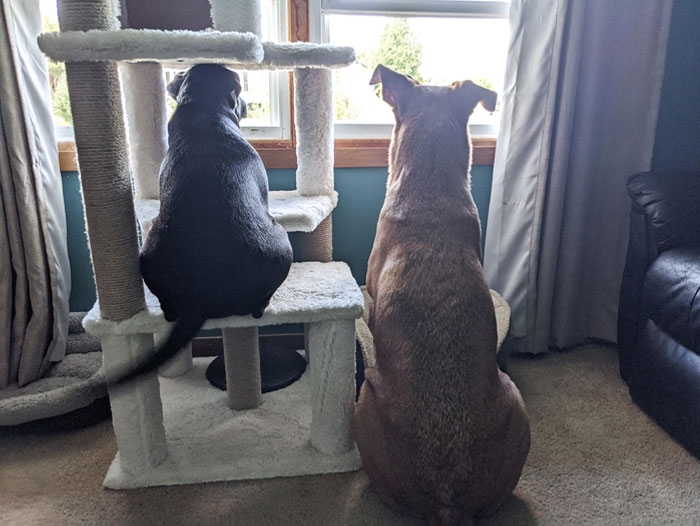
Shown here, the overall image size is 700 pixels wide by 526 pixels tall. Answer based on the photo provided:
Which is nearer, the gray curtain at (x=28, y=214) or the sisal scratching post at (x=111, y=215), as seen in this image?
the sisal scratching post at (x=111, y=215)

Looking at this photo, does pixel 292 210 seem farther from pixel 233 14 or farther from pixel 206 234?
pixel 233 14

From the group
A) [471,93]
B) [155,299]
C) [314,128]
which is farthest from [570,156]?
[155,299]

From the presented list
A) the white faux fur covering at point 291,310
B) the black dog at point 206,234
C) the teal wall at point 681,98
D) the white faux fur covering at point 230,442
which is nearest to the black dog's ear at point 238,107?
the black dog at point 206,234

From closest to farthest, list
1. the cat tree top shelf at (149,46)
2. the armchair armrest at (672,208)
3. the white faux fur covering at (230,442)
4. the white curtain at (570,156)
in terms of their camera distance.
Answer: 1. the cat tree top shelf at (149,46)
2. the white faux fur covering at (230,442)
3. the armchair armrest at (672,208)
4. the white curtain at (570,156)

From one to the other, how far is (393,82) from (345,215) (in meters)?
0.78

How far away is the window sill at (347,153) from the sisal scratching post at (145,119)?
1.43 feet

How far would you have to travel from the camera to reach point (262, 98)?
205 centimetres

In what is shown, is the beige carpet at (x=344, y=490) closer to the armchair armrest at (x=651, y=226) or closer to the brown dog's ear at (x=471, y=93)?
the armchair armrest at (x=651, y=226)

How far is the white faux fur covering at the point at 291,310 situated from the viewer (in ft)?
4.07

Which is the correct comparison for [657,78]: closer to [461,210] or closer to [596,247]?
[596,247]

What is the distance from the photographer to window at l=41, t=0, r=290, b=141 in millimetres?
1928

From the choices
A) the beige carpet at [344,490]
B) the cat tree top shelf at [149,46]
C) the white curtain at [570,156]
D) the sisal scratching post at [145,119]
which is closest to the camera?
the cat tree top shelf at [149,46]

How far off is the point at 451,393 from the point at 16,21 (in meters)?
1.74

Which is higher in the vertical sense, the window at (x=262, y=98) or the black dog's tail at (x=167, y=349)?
the window at (x=262, y=98)
